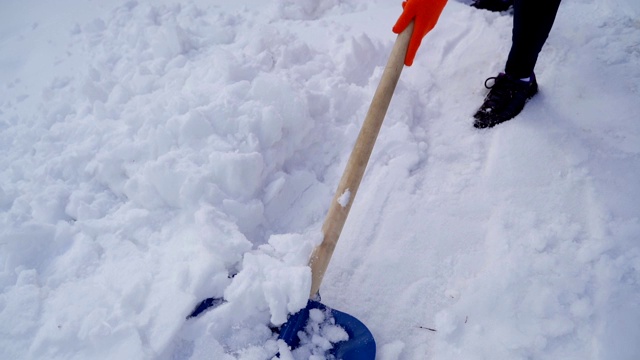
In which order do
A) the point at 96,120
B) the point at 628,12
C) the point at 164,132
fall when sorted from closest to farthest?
the point at 164,132 < the point at 96,120 < the point at 628,12

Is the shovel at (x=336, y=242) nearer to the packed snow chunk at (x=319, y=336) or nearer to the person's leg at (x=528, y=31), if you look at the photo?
the packed snow chunk at (x=319, y=336)

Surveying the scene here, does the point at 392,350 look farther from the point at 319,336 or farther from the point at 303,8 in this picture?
the point at 303,8

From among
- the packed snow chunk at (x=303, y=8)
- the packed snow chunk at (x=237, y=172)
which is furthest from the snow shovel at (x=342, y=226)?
the packed snow chunk at (x=303, y=8)

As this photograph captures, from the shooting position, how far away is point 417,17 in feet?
5.38

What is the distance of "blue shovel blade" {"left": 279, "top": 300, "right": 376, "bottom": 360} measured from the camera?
4.31ft

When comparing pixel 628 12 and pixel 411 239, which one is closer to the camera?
pixel 411 239

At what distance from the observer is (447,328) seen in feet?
4.47

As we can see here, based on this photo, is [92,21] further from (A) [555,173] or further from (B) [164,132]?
(A) [555,173]

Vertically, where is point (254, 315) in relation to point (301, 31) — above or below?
below

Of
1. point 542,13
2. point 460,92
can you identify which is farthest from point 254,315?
point 542,13

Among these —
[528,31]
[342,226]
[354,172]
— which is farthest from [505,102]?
[342,226]

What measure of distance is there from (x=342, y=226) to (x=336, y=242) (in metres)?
0.06

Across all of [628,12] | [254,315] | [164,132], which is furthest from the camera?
[628,12]

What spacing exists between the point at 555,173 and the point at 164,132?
1737 mm
